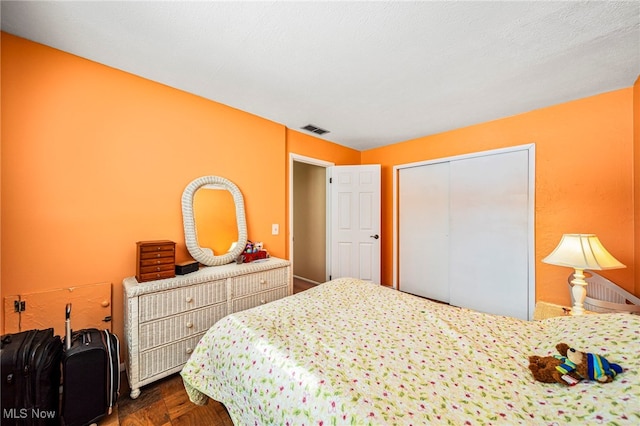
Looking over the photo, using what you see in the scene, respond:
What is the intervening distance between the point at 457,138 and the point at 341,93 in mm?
1819

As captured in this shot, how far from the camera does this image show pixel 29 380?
1.20 metres

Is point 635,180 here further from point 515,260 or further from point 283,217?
point 283,217

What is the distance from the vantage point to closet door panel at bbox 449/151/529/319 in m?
2.60

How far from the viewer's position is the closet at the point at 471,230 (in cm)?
259

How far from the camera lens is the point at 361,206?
141 inches

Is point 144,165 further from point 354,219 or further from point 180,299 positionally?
point 354,219

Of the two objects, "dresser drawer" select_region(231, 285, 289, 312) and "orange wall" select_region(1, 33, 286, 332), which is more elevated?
"orange wall" select_region(1, 33, 286, 332)

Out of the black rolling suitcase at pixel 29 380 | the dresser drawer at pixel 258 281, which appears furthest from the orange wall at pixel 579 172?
the black rolling suitcase at pixel 29 380

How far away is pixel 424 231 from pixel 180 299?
305 centimetres

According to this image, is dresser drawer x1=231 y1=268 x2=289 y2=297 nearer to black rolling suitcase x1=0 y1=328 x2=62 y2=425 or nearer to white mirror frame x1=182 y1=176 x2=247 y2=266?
white mirror frame x1=182 y1=176 x2=247 y2=266

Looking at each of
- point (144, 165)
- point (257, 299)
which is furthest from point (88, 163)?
point (257, 299)

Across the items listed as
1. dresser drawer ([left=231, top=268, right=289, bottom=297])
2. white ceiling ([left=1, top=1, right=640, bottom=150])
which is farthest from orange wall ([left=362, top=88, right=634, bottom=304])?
dresser drawer ([left=231, top=268, right=289, bottom=297])

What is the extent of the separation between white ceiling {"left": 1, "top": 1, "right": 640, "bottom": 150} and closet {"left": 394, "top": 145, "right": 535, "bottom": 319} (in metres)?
0.82

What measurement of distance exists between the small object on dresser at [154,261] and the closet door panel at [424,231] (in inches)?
119
